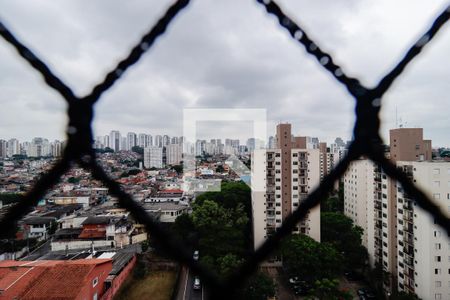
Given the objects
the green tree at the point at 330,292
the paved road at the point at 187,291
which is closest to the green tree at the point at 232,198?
the paved road at the point at 187,291

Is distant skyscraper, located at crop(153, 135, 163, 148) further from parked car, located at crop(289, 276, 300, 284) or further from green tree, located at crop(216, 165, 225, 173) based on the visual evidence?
parked car, located at crop(289, 276, 300, 284)

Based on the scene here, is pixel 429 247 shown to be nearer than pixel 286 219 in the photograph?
No

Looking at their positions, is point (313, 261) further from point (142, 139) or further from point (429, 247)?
point (142, 139)

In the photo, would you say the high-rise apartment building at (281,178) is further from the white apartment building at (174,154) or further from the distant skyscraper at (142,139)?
the white apartment building at (174,154)

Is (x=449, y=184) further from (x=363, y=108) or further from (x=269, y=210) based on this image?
(x=363, y=108)

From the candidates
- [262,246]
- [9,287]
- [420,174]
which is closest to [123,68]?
[262,246]

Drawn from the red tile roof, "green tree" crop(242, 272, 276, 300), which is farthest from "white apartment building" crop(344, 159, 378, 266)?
the red tile roof

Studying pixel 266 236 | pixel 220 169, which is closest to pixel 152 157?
pixel 220 169

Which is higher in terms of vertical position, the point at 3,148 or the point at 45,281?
the point at 3,148

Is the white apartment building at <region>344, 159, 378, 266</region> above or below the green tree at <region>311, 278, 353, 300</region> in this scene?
above
